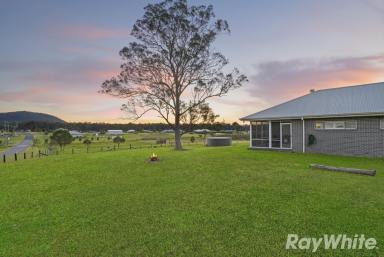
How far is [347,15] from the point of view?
56.1ft

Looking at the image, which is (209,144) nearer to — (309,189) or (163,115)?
(163,115)

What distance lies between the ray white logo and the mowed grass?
150 mm

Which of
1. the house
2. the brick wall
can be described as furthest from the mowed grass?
the house

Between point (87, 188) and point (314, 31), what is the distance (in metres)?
18.5

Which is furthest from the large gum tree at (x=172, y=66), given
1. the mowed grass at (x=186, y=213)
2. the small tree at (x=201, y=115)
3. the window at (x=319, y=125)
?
the mowed grass at (x=186, y=213)

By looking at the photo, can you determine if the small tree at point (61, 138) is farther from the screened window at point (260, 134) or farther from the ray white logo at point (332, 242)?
the ray white logo at point (332, 242)

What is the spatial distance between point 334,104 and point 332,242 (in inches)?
709

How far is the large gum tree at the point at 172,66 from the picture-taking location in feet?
84.0

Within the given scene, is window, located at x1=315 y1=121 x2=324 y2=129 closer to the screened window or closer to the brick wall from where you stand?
the brick wall

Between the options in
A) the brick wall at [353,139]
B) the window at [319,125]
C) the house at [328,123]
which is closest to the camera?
the brick wall at [353,139]

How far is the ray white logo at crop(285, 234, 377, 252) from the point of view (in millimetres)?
4815

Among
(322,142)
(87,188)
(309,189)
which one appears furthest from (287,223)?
(322,142)

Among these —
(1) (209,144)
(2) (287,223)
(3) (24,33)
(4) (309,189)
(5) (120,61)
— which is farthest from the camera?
(1) (209,144)

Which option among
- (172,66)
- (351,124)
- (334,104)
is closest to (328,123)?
(351,124)
